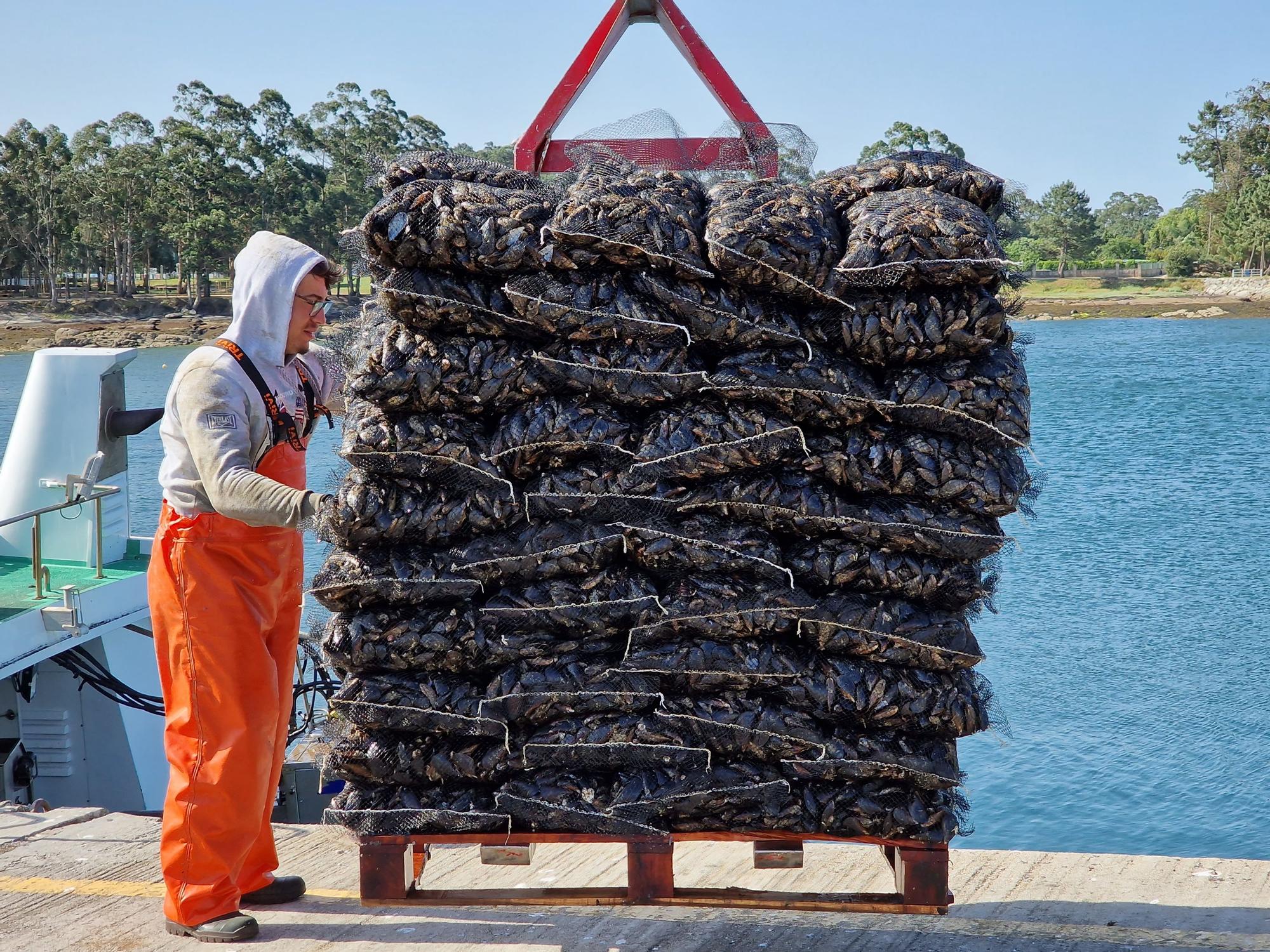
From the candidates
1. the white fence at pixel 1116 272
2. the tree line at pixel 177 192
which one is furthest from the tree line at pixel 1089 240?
the tree line at pixel 177 192

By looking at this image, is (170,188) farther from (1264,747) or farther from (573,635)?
(573,635)

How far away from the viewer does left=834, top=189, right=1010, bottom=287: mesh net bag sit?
2893 millimetres

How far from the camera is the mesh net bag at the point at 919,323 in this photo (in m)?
2.95

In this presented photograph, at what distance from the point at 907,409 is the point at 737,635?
2.39ft

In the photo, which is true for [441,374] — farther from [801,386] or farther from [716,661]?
[716,661]

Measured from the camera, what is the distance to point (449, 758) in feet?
10.3

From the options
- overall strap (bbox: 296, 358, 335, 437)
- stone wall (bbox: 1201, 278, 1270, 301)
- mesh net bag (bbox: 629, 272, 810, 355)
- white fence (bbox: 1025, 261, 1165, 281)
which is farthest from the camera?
white fence (bbox: 1025, 261, 1165, 281)

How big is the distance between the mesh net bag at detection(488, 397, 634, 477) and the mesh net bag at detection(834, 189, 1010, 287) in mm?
685

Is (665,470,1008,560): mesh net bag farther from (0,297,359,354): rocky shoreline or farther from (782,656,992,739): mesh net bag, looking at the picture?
(0,297,359,354): rocky shoreline

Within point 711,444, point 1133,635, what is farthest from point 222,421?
point 1133,635

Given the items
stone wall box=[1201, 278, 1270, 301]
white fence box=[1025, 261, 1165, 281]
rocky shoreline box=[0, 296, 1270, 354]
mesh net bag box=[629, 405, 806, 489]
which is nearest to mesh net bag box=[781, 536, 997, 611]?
mesh net bag box=[629, 405, 806, 489]

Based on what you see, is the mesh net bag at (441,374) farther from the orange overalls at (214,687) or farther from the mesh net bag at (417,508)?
the orange overalls at (214,687)

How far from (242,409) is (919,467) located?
177 centimetres

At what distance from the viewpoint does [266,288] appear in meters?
3.20
